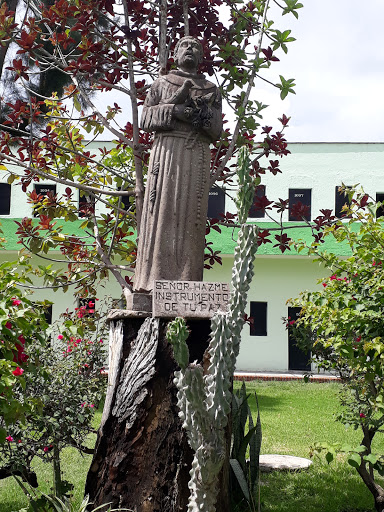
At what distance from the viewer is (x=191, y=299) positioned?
4.06m

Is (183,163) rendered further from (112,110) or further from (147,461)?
(112,110)

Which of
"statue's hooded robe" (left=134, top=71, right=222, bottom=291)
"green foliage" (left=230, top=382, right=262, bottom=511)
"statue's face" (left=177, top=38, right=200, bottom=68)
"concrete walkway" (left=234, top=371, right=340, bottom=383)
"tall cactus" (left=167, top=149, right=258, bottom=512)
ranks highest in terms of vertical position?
"statue's face" (left=177, top=38, right=200, bottom=68)

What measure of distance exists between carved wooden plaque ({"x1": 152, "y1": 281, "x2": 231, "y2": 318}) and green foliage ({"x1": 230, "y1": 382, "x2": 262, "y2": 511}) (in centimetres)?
110

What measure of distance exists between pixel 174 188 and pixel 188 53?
3.50ft

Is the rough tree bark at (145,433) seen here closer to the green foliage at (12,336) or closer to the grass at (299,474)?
the green foliage at (12,336)

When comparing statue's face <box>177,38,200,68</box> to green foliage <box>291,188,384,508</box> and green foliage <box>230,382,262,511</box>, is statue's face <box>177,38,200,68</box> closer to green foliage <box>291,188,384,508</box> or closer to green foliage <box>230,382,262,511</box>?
green foliage <box>291,188,384,508</box>

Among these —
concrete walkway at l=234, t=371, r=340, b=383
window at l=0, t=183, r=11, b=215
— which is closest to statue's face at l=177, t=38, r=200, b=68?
concrete walkway at l=234, t=371, r=340, b=383

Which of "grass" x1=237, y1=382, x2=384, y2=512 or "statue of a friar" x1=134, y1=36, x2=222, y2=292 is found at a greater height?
"statue of a friar" x1=134, y1=36, x2=222, y2=292

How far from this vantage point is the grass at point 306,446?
523 cm

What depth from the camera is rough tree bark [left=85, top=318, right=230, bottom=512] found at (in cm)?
384

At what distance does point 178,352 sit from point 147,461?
1.77 m

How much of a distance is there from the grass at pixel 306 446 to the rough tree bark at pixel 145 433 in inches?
58.0

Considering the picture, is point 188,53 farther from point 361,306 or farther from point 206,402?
point 206,402

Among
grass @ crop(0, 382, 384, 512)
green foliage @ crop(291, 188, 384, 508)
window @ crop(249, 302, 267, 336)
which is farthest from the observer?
window @ crop(249, 302, 267, 336)
